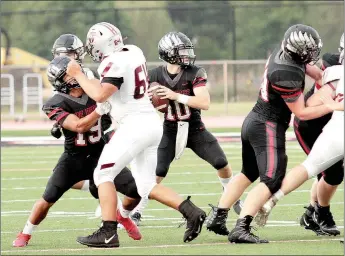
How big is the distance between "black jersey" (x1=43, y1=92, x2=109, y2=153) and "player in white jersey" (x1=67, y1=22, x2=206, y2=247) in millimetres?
353

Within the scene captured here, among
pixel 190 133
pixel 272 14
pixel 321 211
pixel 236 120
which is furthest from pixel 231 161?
pixel 272 14

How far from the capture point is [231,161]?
1591 centimetres

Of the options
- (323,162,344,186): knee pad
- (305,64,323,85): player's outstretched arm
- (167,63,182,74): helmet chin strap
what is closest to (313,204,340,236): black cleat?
(323,162,344,186): knee pad

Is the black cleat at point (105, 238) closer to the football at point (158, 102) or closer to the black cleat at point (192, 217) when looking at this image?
the black cleat at point (192, 217)

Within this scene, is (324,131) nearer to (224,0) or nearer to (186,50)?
(186,50)

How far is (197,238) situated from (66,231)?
4.29 ft

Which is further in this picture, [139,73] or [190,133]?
[190,133]

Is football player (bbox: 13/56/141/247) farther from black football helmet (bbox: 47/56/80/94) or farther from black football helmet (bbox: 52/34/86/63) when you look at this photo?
black football helmet (bbox: 52/34/86/63)

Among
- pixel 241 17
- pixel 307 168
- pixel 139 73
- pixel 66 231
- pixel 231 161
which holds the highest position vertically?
pixel 139 73

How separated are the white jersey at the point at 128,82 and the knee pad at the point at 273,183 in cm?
102

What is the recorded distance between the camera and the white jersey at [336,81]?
25.9 ft

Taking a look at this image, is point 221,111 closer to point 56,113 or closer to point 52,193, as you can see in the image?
point 52,193

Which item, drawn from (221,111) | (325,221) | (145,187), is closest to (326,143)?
(325,221)

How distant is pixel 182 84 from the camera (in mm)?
9664
